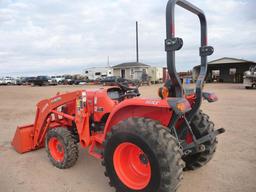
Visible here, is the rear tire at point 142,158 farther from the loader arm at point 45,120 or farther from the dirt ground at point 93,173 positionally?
the loader arm at point 45,120

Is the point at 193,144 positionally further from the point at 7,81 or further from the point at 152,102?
the point at 7,81

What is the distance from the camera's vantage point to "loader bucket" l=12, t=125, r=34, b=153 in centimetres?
485

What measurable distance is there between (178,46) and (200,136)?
5.22 feet

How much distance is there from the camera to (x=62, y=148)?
13.5 feet

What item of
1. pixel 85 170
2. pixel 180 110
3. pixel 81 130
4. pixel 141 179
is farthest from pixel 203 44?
pixel 85 170

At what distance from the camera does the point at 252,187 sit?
3.38 meters

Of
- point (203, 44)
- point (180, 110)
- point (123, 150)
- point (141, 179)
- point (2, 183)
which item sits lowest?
point (2, 183)

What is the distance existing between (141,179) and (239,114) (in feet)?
22.1

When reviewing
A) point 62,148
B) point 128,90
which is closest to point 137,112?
point 128,90

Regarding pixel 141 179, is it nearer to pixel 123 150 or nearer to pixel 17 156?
pixel 123 150

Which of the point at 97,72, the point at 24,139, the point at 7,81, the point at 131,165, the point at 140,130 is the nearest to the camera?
the point at 140,130

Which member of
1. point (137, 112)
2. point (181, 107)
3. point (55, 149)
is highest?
point (181, 107)

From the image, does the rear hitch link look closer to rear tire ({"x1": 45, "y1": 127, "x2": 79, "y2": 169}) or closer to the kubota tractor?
the kubota tractor

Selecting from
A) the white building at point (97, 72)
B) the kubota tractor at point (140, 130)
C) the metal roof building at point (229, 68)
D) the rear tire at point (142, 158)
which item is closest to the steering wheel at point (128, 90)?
the kubota tractor at point (140, 130)
